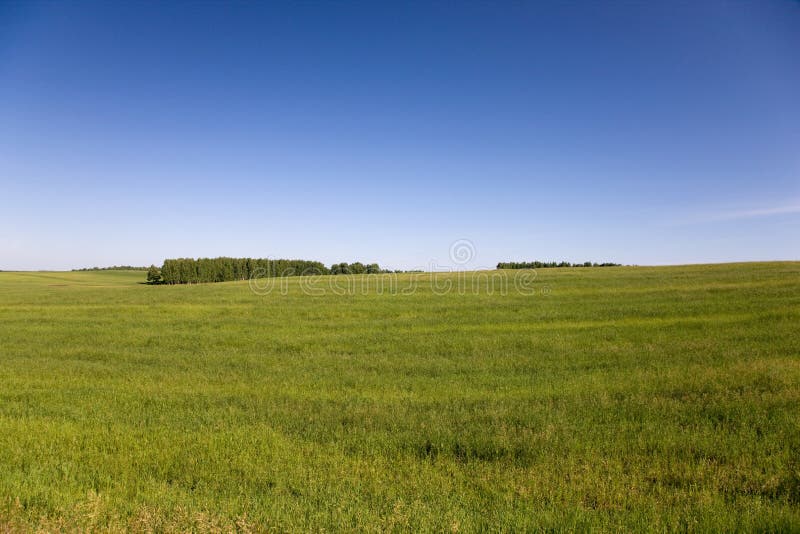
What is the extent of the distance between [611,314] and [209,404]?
1771cm

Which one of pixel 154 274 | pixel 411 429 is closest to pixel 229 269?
pixel 154 274

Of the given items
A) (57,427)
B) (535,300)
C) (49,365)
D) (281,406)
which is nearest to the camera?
(57,427)

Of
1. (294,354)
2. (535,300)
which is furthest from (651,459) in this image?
(535,300)

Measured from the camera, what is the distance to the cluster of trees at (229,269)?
89.3 meters

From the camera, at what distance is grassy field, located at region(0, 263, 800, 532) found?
4840 millimetres

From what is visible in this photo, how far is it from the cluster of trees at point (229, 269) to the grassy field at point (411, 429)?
207ft

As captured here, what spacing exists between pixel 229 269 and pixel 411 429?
327 feet

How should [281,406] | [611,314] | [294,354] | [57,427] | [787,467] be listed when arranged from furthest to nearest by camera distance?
[611,314] → [294,354] → [281,406] → [57,427] → [787,467]

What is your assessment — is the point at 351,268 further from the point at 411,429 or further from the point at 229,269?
the point at 411,429

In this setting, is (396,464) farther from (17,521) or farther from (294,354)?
(294,354)

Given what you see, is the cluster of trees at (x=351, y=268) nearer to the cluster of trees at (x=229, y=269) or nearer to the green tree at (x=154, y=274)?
the cluster of trees at (x=229, y=269)

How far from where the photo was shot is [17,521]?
14.7ft

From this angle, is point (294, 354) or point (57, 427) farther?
point (294, 354)

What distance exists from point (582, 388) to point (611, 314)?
1180 centimetres
